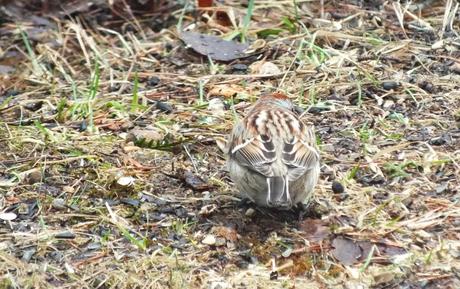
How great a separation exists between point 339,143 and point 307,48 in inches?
56.1

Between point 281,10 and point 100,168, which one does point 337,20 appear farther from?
point 100,168

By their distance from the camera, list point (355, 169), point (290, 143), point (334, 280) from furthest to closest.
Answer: point (355, 169) < point (290, 143) < point (334, 280)

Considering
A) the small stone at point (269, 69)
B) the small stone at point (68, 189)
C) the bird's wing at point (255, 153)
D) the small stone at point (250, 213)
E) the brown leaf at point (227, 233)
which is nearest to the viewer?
the bird's wing at point (255, 153)

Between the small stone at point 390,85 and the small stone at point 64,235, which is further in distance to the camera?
Answer: the small stone at point 390,85

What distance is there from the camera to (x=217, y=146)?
6.46 metres

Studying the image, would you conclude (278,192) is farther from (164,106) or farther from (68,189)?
(164,106)

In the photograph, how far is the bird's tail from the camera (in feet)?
16.8

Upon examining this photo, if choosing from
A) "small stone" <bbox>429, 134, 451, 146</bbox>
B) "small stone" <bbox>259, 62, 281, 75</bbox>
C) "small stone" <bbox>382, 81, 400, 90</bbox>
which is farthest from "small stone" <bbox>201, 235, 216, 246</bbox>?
"small stone" <bbox>259, 62, 281, 75</bbox>

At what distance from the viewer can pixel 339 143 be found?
6430 millimetres

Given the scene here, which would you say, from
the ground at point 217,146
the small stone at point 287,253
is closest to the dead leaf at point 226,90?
the ground at point 217,146

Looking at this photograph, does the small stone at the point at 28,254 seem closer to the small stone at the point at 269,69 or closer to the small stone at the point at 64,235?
the small stone at the point at 64,235

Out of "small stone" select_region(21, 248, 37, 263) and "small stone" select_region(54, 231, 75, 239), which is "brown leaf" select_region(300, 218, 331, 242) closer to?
"small stone" select_region(54, 231, 75, 239)

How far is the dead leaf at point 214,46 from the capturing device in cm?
780

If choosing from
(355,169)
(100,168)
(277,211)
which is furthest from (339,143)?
(100,168)
